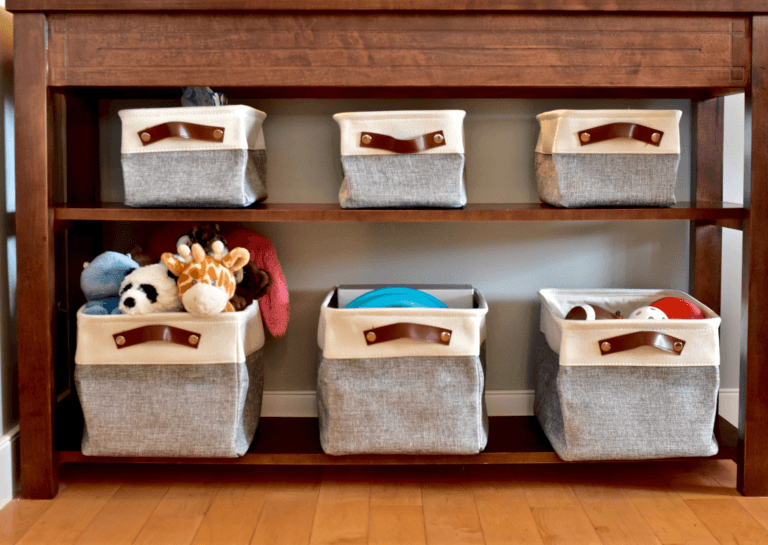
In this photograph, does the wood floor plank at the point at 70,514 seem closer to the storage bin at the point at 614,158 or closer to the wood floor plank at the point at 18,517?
the wood floor plank at the point at 18,517

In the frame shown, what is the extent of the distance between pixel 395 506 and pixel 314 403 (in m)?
0.48

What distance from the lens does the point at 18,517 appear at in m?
1.42

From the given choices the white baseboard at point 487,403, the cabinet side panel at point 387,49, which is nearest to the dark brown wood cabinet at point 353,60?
the cabinet side panel at point 387,49

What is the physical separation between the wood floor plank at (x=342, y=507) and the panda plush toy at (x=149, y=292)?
516 mm

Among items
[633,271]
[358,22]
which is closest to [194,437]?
[358,22]

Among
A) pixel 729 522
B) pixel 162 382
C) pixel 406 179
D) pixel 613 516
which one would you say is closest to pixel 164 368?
pixel 162 382

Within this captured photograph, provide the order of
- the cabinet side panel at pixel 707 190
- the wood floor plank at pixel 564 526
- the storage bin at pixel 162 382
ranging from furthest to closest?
the cabinet side panel at pixel 707 190
the storage bin at pixel 162 382
the wood floor plank at pixel 564 526

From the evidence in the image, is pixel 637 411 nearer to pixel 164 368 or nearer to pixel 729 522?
pixel 729 522

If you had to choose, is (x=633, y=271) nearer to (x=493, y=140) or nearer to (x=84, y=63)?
(x=493, y=140)

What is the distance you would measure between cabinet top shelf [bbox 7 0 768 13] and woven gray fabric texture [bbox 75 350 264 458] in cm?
71

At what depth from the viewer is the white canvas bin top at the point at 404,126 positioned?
1456mm

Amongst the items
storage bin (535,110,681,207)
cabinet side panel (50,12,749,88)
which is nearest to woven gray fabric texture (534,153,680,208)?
storage bin (535,110,681,207)

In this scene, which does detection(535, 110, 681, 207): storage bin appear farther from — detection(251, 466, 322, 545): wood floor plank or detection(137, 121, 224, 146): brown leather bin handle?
detection(251, 466, 322, 545): wood floor plank

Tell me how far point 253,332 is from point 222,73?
55 cm
